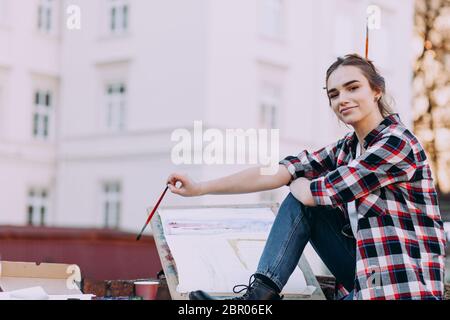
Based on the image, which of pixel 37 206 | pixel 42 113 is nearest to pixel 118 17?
pixel 42 113

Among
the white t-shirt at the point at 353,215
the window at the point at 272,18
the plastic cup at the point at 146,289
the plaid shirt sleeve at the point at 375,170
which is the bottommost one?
the plastic cup at the point at 146,289

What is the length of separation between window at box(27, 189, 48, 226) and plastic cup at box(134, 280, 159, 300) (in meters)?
8.12

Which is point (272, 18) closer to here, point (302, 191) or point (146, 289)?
point (146, 289)

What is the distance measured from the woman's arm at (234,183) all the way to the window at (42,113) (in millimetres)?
8519

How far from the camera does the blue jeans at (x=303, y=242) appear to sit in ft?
5.52

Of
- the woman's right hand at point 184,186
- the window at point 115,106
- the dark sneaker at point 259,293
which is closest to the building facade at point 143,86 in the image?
the window at point 115,106

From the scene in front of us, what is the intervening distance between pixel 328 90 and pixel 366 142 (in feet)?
0.47

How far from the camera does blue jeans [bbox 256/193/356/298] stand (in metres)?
1.68

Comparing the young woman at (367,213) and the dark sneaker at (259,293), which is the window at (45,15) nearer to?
the young woman at (367,213)
